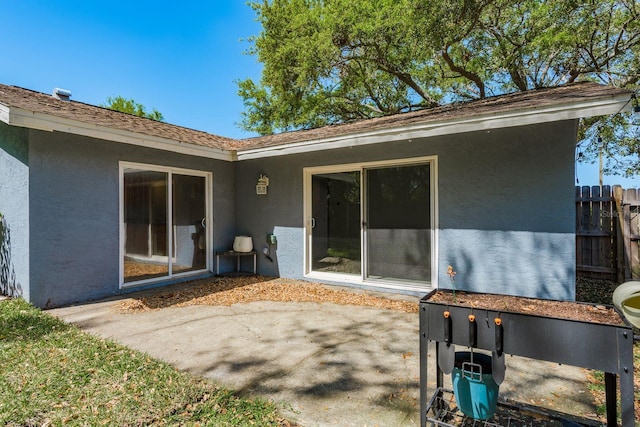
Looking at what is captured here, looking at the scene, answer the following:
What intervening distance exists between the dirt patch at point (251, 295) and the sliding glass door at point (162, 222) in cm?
54

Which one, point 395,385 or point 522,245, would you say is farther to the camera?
point 522,245

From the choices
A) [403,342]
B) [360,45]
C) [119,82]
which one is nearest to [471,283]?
[403,342]

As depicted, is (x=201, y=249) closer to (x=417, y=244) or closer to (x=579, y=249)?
(x=417, y=244)

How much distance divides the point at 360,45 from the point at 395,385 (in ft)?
32.5

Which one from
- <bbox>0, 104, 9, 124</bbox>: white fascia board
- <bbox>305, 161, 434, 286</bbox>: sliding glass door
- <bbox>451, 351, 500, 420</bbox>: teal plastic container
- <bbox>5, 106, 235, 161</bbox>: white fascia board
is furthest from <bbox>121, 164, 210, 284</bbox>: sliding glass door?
<bbox>451, 351, 500, 420</bbox>: teal plastic container

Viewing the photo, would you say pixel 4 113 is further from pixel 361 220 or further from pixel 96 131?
pixel 361 220

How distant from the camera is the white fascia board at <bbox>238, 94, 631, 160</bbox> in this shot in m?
3.61

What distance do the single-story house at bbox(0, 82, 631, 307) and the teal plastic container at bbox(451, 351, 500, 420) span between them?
3289 mm

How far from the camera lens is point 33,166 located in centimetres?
468

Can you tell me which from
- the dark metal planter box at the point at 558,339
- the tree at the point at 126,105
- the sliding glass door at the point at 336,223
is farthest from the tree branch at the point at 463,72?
the tree at the point at 126,105

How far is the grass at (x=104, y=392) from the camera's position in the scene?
7.34 ft

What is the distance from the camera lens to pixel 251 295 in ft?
18.7

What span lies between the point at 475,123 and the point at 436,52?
232 inches

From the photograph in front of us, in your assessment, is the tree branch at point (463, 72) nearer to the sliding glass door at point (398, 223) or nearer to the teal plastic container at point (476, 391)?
the sliding glass door at point (398, 223)
